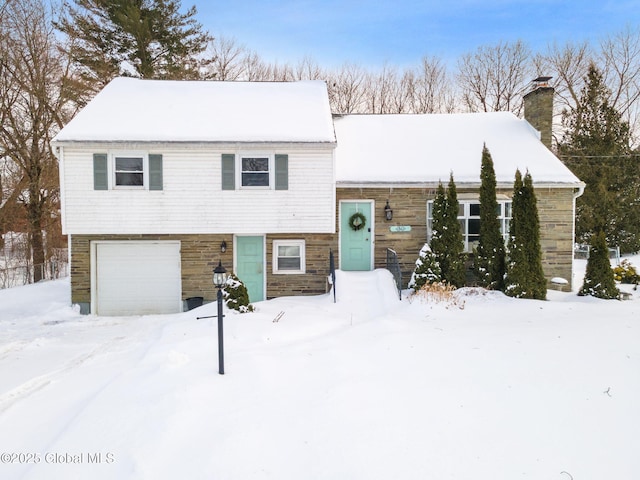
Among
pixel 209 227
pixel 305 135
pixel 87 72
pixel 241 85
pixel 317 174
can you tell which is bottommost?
pixel 209 227

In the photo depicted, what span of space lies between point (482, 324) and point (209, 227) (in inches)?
278

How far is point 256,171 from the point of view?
35.9 feet

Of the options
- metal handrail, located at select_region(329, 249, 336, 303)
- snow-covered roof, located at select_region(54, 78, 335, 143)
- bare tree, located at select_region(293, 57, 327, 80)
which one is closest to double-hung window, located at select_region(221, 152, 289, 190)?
snow-covered roof, located at select_region(54, 78, 335, 143)

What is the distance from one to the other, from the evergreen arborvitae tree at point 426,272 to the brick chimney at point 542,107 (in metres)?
7.00

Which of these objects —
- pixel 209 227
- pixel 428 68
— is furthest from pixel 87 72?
pixel 428 68

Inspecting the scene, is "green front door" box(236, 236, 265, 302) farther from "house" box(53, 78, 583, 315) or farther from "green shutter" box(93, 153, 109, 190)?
"green shutter" box(93, 153, 109, 190)

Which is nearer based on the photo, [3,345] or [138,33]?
[3,345]

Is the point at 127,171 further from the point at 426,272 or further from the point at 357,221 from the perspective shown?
the point at 426,272

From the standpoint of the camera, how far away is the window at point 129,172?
10.7 meters

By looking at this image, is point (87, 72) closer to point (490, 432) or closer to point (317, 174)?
point (317, 174)

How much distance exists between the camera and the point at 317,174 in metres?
10.9

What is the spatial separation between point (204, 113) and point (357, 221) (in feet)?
17.7

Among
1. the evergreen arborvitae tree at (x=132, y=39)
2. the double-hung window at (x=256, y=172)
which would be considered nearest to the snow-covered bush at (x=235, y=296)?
the double-hung window at (x=256, y=172)

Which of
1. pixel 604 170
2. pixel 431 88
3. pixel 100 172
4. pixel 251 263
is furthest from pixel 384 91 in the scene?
pixel 100 172
